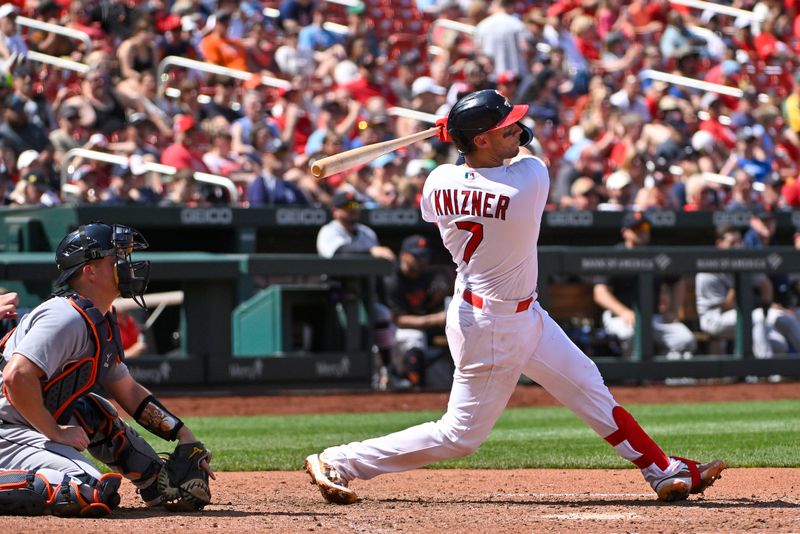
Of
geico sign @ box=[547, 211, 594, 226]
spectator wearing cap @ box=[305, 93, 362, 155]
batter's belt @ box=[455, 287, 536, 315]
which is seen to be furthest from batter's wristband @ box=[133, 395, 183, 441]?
spectator wearing cap @ box=[305, 93, 362, 155]

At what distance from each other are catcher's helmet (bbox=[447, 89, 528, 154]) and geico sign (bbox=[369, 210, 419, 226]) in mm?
7435

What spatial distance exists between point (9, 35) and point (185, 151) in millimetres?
2241

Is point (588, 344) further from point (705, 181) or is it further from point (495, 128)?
point (495, 128)

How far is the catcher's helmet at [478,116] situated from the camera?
5.21 m

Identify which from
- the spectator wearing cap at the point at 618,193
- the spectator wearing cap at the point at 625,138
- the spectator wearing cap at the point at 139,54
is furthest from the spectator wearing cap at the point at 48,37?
the spectator wearing cap at the point at 625,138

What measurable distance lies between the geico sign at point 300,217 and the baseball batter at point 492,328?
6.85 metres

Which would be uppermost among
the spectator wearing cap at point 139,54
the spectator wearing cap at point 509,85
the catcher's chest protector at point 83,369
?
the spectator wearing cap at point 139,54

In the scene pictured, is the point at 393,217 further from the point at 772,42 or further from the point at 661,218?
the point at 772,42

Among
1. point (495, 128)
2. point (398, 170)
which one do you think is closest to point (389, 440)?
point (495, 128)

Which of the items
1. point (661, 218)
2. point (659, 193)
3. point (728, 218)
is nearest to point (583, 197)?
point (661, 218)

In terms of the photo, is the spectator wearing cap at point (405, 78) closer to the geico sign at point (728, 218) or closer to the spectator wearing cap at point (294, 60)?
the spectator wearing cap at point (294, 60)

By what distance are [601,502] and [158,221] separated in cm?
680

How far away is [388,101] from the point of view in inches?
614

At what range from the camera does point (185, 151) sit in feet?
41.9
